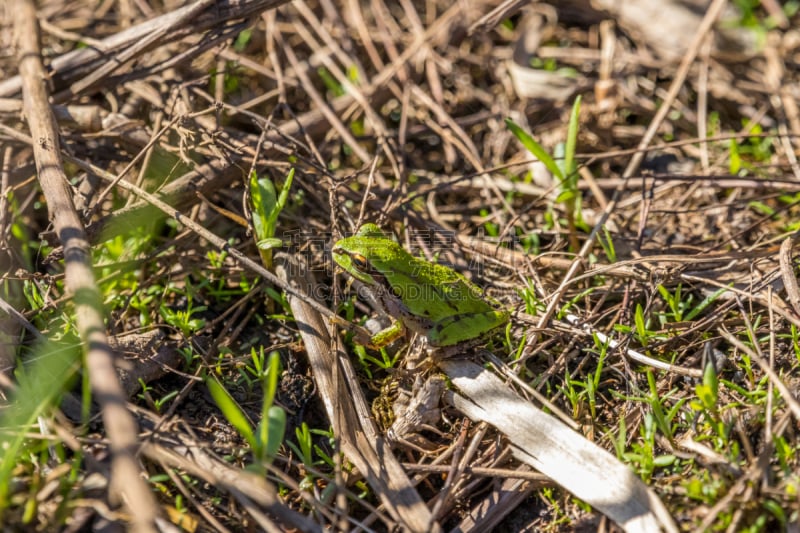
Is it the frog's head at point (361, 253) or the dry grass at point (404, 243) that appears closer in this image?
the dry grass at point (404, 243)

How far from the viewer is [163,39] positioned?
4668mm

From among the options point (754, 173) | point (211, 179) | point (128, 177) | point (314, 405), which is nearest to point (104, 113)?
point (128, 177)

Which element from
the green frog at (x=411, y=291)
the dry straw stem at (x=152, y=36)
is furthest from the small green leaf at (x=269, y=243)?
the dry straw stem at (x=152, y=36)

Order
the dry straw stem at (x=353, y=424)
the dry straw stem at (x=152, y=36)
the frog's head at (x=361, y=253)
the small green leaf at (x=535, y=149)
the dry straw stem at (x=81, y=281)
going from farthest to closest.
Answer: the dry straw stem at (x=152, y=36) → the small green leaf at (x=535, y=149) → the frog's head at (x=361, y=253) → the dry straw stem at (x=353, y=424) → the dry straw stem at (x=81, y=281)

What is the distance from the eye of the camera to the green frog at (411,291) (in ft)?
12.9

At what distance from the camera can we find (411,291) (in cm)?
406

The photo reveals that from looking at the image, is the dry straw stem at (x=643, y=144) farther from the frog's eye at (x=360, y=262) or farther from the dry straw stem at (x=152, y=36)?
the dry straw stem at (x=152, y=36)

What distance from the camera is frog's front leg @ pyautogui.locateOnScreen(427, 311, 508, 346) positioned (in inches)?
151

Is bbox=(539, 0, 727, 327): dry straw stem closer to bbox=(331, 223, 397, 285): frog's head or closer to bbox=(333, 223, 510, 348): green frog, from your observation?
bbox=(333, 223, 510, 348): green frog

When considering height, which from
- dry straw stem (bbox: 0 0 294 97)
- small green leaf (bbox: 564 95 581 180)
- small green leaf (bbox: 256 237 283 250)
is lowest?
small green leaf (bbox: 564 95 581 180)

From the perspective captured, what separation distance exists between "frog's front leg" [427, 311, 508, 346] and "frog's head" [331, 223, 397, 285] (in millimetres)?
545

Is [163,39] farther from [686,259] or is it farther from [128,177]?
[686,259]

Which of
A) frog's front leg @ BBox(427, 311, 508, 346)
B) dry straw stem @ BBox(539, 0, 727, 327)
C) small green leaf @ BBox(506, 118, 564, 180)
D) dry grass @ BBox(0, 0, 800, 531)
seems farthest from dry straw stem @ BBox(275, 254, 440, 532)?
small green leaf @ BBox(506, 118, 564, 180)

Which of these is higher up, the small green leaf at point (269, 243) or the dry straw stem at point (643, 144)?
the small green leaf at point (269, 243)
